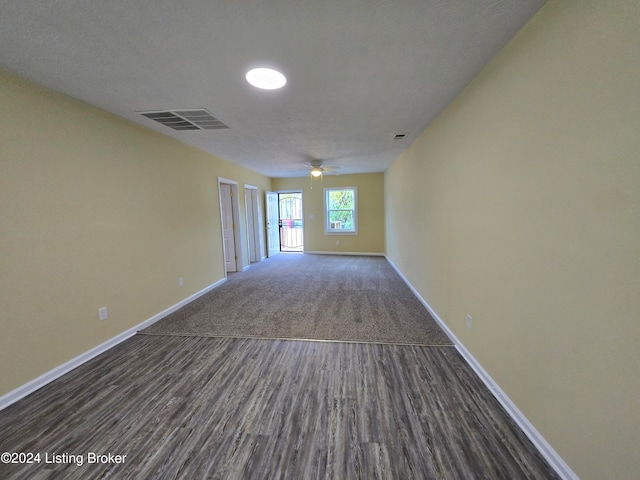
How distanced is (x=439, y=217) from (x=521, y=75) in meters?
1.48

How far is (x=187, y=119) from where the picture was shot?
2.64 m

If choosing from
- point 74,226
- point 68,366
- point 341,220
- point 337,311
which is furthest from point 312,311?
point 341,220

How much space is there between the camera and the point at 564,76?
113cm

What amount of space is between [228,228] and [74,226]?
3.39 m

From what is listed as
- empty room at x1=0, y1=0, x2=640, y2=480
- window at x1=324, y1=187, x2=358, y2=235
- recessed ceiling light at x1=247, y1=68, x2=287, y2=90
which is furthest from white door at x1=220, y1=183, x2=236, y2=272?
recessed ceiling light at x1=247, y1=68, x2=287, y2=90

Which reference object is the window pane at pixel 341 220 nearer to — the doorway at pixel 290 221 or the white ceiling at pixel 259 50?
the doorway at pixel 290 221

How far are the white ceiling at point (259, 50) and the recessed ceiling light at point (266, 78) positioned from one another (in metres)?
0.07

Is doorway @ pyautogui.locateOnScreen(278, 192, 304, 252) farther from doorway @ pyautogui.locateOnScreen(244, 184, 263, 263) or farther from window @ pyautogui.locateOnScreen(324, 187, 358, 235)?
doorway @ pyautogui.locateOnScreen(244, 184, 263, 263)

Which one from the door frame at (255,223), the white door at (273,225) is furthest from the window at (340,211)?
the door frame at (255,223)

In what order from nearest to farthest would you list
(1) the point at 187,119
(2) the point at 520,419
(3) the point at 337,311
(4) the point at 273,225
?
(2) the point at 520,419
(1) the point at 187,119
(3) the point at 337,311
(4) the point at 273,225

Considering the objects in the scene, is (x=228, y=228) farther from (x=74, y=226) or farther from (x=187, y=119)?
(x=74, y=226)

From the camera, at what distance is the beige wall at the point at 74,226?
5.74 ft

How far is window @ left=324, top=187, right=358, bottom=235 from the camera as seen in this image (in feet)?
23.0

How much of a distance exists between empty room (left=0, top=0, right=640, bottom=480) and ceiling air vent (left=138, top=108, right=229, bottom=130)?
3 cm
